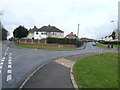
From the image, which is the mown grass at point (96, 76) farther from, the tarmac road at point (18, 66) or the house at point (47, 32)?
the house at point (47, 32)

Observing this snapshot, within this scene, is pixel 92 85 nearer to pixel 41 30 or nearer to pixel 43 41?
pixel 43 41

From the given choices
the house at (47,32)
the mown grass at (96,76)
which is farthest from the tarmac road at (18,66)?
the house at (47,32)

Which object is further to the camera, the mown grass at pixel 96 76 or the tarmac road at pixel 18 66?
the tarmac road at pixel 18 66

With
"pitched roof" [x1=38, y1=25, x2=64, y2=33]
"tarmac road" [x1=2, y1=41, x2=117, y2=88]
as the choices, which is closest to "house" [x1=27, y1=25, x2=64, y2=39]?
→ "pitched roof" [x1=38, y1=25, x2=64, y2=33]

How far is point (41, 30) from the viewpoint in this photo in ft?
240

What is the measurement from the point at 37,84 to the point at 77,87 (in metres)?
1.88

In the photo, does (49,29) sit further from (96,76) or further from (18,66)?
(96,76)

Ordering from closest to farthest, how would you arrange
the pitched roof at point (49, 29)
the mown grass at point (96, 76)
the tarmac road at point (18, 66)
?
the mown grass at point (96, 76)
the tarmac road at point (18, 66)
the pitched roof at point (49, 29)

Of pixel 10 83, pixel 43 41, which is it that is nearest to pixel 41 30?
pixel 43 41

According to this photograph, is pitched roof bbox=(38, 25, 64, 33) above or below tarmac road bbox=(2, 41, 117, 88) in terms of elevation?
above

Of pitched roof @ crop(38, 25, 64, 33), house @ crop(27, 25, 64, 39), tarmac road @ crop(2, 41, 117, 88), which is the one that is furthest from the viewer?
pitched roof @ crop(38, 25, 64, 33)

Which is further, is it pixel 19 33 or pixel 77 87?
pixel 19 33

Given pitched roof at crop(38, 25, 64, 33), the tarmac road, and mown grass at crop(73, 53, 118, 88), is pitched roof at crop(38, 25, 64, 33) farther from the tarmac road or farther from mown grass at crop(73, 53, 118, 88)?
mown grass at crop(73, 53, 118, 88)

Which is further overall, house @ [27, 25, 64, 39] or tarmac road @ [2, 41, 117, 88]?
house @ [27, 25, 64, 39]
